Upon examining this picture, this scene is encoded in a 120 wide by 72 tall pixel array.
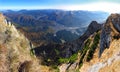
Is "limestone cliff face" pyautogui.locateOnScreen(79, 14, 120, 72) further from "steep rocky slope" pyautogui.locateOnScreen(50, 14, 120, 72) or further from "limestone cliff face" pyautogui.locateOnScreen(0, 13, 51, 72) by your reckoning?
"limestone cliff face" pyautogui.locateOnScreen(0, 13, 51, 72)

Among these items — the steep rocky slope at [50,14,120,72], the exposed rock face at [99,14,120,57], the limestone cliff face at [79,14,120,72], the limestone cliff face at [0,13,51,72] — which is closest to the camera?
the limestone cliff face at [0,13,51,72]

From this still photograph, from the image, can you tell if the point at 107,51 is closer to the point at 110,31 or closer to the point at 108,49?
the point at 108,49

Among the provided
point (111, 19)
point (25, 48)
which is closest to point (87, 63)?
point (111, 19)

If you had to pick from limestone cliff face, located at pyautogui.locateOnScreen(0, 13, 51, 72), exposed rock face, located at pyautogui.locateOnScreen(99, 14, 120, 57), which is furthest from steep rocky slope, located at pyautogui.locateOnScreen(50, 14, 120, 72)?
limestone cliff face, located at pyautogui.locateOnScreen(0, 13, 51, 72)

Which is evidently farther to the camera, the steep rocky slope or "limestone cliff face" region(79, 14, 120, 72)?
"limestone cliff face" region(79, 14, 120, 72)

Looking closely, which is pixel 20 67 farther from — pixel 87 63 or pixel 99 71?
pixel 87 63

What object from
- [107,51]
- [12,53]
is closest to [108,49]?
[107,51]
